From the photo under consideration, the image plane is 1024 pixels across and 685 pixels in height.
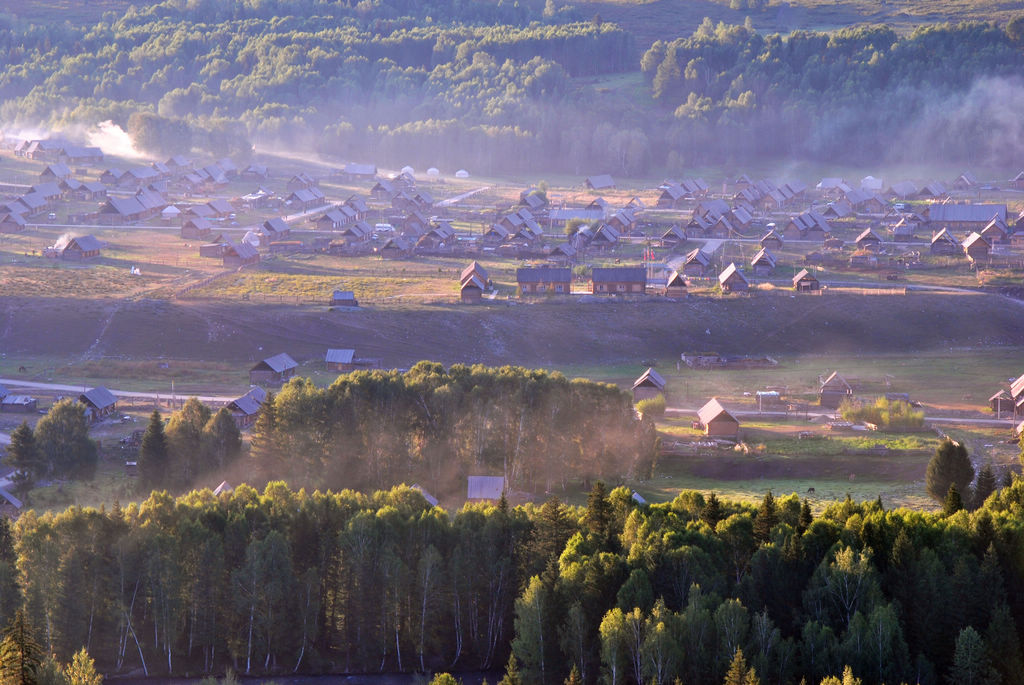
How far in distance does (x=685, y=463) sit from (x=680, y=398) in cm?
750

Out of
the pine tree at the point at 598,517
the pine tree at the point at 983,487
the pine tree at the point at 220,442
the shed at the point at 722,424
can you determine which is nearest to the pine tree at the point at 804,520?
the pine tree at the point at 598,517

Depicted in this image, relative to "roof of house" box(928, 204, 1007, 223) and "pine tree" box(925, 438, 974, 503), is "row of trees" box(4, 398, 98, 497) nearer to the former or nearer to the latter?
"pine tree" box(925, 438, 974, 503)

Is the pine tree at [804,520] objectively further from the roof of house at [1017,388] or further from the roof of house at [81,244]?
the roof of house at [81,244]

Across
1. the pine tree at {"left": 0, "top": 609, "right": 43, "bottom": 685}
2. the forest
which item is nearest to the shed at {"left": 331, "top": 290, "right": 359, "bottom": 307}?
the forest

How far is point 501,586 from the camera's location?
1068 inches

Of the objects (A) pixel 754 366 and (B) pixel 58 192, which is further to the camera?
(B) pixel 58 192

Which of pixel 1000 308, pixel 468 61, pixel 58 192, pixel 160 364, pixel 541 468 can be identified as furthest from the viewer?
pixel 468 61

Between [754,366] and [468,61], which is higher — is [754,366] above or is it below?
below

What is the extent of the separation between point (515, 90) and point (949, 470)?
9738cm

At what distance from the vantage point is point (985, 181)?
103 m

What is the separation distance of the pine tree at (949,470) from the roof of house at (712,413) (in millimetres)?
7545

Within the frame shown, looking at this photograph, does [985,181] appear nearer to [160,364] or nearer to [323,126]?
[323,126]

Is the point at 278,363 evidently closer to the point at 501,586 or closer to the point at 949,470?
the point at 501,586

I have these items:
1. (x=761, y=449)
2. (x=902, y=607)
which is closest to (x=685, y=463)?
(x=761, y=449)
